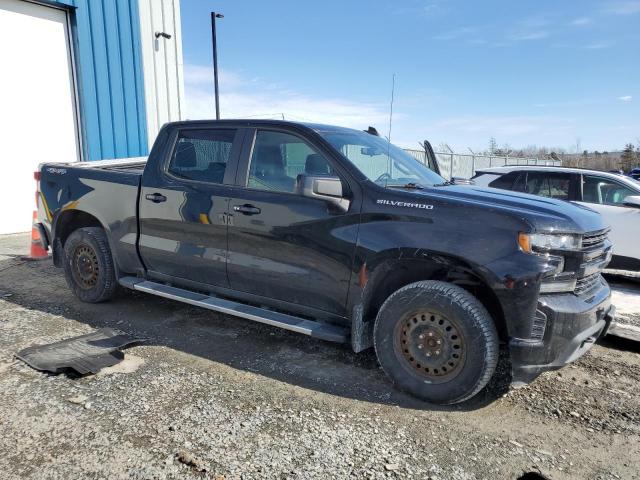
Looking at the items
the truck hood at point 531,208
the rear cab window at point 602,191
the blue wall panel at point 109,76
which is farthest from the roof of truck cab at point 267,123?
the blue wall panel at point 109,76

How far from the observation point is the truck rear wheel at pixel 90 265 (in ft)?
16.3

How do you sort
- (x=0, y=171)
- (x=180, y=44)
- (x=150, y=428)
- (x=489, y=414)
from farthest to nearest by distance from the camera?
(x=180, y=44) < (x=0, y=171) < (x=489, y=414) < (x=150, y=428)

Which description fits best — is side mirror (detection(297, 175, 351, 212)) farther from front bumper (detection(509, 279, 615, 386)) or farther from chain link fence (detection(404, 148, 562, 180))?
chain link fence (detection(404, 148, 562, 180))

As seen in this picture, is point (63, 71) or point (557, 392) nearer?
point (557, 392)

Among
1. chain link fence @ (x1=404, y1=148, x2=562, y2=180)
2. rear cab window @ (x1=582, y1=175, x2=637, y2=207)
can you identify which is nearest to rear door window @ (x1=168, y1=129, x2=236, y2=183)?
→ rear cab window @ (x1=582, y1=175, x2=637, y2=207)

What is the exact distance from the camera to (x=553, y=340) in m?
2.97

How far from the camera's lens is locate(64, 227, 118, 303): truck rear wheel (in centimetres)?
496

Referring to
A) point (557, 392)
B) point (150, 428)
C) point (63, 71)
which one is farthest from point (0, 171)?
point (557, 392)

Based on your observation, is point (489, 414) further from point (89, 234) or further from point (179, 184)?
point (89, 234)

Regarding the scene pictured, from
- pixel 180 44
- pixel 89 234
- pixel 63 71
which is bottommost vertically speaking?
pixel 89 234

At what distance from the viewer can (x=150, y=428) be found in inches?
114

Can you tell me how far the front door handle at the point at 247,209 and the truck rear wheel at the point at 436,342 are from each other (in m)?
1.28

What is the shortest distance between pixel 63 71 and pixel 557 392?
1061 centimetres

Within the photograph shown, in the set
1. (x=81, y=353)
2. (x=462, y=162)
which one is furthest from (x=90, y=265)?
(x=462, y=162)
